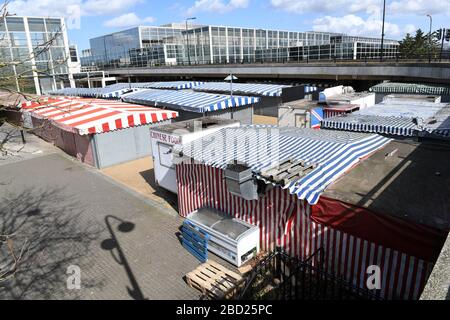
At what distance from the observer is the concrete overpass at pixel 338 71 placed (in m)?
23.4

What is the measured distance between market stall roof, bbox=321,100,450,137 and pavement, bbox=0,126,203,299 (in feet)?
25.2

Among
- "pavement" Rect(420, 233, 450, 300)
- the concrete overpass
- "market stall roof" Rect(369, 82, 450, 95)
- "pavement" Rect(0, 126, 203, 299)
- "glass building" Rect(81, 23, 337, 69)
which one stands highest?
"glass building" Rect(81, 23, 337, 69)

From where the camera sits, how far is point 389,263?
20.2ft

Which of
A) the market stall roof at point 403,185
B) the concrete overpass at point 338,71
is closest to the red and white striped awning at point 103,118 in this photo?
the market stall roof at point 403,185

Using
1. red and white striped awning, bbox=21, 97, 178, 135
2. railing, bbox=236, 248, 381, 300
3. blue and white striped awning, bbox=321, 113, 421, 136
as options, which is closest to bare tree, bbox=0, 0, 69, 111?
railing, bbox=236, 248, 381, 300

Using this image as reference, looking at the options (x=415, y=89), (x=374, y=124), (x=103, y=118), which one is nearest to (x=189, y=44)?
(x=415, y=89)

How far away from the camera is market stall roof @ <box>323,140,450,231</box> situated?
18.7ft

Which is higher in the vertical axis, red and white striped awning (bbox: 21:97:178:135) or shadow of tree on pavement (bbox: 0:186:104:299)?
red and white striped awning (bbox: 21:97:178:135)

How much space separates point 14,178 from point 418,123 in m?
17.5

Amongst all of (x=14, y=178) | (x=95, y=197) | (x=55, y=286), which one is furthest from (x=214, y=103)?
(x=55, y=286)

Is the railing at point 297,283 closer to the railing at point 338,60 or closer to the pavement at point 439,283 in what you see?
the pavement at point 439,283

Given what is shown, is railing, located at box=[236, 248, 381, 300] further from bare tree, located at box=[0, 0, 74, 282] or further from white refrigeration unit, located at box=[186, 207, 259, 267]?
bare tree, located at box=[0, 0, 74, 282]
